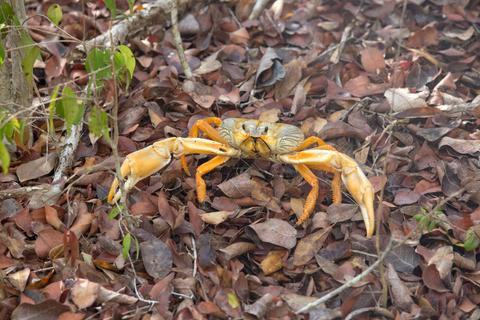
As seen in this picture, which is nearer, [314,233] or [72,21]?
[314,233]

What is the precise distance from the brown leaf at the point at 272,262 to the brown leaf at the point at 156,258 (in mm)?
449

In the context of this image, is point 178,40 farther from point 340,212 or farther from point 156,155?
point 340,212

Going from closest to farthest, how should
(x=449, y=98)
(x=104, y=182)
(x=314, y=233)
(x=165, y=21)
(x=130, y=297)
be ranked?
(x=130, y=297) → (x=314, y=233) → (x=104, y=182) → (x=449, y=98) → (x=165, y=21)

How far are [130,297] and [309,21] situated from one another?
2.79m

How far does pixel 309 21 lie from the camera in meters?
5.12

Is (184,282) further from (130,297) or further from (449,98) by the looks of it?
(449,98)

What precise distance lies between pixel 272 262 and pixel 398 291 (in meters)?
0.60

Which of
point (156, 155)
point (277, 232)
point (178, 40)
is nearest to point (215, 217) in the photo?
point (277, 232)

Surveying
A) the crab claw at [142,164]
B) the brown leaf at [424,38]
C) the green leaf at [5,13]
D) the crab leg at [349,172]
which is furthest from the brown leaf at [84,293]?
the brown leaf at [424,38]

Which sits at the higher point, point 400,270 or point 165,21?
point 165,21

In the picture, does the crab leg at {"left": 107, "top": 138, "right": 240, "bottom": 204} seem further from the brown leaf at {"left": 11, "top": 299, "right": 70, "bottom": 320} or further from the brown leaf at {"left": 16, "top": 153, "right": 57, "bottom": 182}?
the brown leaf at {"left": 11, "top": 299, "right": 70, "bottom": 320}

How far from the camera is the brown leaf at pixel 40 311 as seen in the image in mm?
3014

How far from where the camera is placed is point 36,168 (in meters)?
3.82

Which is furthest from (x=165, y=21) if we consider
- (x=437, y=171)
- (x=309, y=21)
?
(x=437, y=171)
